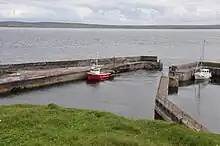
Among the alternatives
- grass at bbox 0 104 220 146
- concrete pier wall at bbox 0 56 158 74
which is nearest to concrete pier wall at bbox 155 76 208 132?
grass at bbox 0 104 220 146

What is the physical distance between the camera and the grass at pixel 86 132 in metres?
17.4

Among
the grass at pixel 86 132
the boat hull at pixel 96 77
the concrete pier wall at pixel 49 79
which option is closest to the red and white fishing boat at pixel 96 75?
the boat hull at pixel 96 77

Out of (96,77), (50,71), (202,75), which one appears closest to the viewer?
(96,77)

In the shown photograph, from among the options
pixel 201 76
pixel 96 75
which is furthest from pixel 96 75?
pixel 201 76

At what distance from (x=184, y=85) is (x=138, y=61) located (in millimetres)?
29445

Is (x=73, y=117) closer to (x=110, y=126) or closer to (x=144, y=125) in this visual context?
(x=110, y=126)

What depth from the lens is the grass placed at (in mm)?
17425

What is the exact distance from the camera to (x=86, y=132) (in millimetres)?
19312

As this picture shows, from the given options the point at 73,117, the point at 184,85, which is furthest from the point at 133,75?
the point at 73,117

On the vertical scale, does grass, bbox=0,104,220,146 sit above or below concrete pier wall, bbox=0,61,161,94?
above

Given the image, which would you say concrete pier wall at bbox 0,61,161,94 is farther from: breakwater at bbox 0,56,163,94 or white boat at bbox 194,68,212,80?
white boat at bbox 194,68,212,80

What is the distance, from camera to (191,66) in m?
91.0

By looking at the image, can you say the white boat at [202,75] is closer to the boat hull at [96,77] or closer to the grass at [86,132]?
the boat hull at [96,77]

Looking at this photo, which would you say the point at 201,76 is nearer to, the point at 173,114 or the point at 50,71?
the point at 50,71
